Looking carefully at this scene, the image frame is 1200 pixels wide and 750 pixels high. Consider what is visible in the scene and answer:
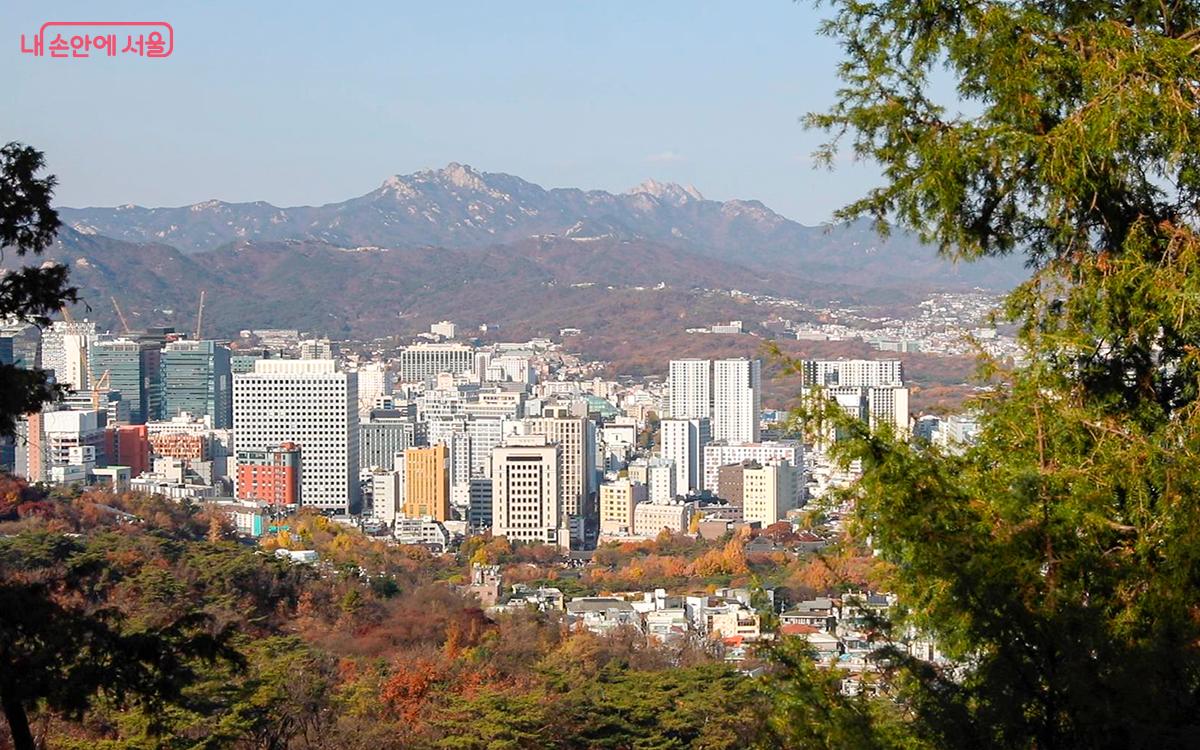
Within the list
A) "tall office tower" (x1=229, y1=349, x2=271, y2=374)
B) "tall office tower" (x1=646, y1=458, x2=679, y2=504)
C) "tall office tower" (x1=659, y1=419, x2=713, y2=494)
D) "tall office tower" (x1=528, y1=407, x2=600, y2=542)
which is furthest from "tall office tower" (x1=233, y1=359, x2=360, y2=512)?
"tall office tower" (x1=659, y1=419, x2=713, y2=494)

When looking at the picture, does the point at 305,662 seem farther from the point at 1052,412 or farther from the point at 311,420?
the point at 311,420

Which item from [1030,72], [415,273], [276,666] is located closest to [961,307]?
[415,273]

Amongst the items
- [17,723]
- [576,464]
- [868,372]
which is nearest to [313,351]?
[868,372]

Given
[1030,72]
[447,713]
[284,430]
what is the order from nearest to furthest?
[1030,72] < [447,713] < [284,430]

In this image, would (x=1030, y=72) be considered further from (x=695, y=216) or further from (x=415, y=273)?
(x=695, y=216)

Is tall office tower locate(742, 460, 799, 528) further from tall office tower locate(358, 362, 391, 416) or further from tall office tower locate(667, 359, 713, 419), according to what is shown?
tall office tower locate(358, 362, 391, 416)
